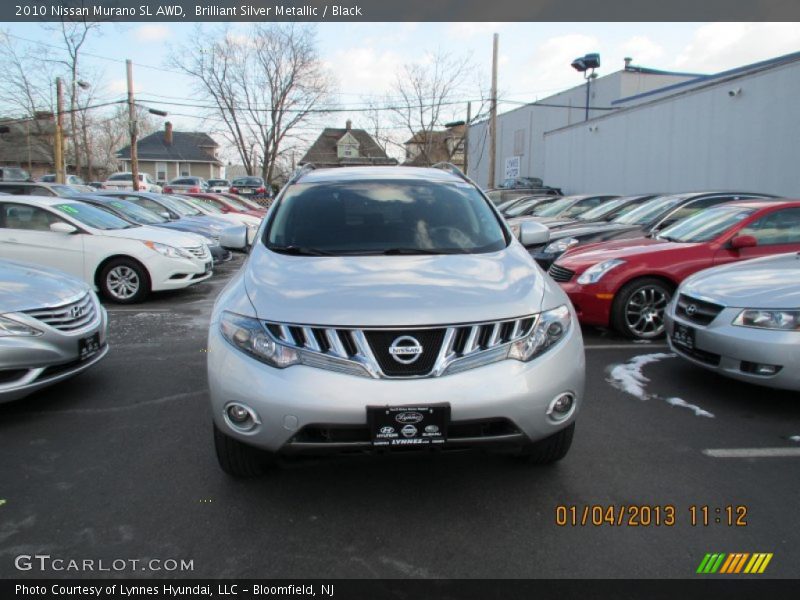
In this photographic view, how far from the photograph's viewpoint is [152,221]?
38.7ft

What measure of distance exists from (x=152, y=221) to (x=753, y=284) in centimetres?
1060

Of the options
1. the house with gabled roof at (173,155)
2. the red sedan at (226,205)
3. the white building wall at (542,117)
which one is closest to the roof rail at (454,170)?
the red sedan at (226,205)

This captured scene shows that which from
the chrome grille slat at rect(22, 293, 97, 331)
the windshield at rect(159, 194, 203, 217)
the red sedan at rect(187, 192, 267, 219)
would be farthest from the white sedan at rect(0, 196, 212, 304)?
the red sedan at rect(187, 192, 267, 219)

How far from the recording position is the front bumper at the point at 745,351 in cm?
401

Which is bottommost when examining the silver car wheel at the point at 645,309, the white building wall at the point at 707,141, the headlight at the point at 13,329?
the silver car wheel at the point at 645,309

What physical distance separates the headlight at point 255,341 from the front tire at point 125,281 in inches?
249

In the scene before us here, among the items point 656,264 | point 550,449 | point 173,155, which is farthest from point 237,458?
point 173,155

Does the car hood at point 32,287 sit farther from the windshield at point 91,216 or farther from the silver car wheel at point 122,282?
the windshield at point 91,216

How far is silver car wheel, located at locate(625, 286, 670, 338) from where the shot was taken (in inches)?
250

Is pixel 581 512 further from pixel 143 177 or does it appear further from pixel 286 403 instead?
pixel 143 177

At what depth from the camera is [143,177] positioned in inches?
1462

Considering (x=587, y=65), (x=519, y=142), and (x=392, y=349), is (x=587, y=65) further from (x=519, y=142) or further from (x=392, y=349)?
(x=392, y=349)
